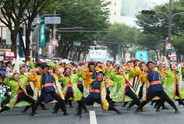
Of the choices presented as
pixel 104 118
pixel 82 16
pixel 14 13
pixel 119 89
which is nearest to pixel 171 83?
pixel 119 89

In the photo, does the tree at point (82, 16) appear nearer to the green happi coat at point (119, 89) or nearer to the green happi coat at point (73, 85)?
the green happi coat at point (73, 85)

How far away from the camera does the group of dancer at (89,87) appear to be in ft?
44.0

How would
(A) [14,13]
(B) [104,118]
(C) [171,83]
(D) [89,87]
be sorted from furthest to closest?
(A) [14,13] < (C) [171,83] < (D) [89,87] < (B) [104,118]

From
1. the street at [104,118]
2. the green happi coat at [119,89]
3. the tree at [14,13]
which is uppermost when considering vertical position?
the tree at [14,13]

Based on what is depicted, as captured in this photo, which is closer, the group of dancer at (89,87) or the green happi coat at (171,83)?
the group of dancer at (89,87)

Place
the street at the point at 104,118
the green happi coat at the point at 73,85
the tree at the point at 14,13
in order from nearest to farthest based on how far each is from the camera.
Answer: the street at the point at 104,118 → the green happi coat at the point at 73,85 → the tree at the point at 14,13

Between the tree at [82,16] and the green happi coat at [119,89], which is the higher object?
the tree at [82,16]

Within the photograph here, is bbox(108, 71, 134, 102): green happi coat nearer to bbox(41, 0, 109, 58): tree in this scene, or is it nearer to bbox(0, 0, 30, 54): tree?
bbox(0, 0, 30, 54): tree

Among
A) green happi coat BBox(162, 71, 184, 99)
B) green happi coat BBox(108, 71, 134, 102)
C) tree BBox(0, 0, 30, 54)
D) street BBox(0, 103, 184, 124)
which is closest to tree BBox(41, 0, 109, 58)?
tree BBox(0, 0, 30, 54)

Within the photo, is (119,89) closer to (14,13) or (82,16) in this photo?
(14,13)

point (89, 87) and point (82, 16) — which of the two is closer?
point (89, 87)

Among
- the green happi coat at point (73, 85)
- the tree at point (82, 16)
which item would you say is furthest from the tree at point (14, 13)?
the tree at point (82, 16)

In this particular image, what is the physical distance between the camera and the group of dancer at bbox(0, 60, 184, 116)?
1342cm

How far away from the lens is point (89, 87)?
1421 cm
